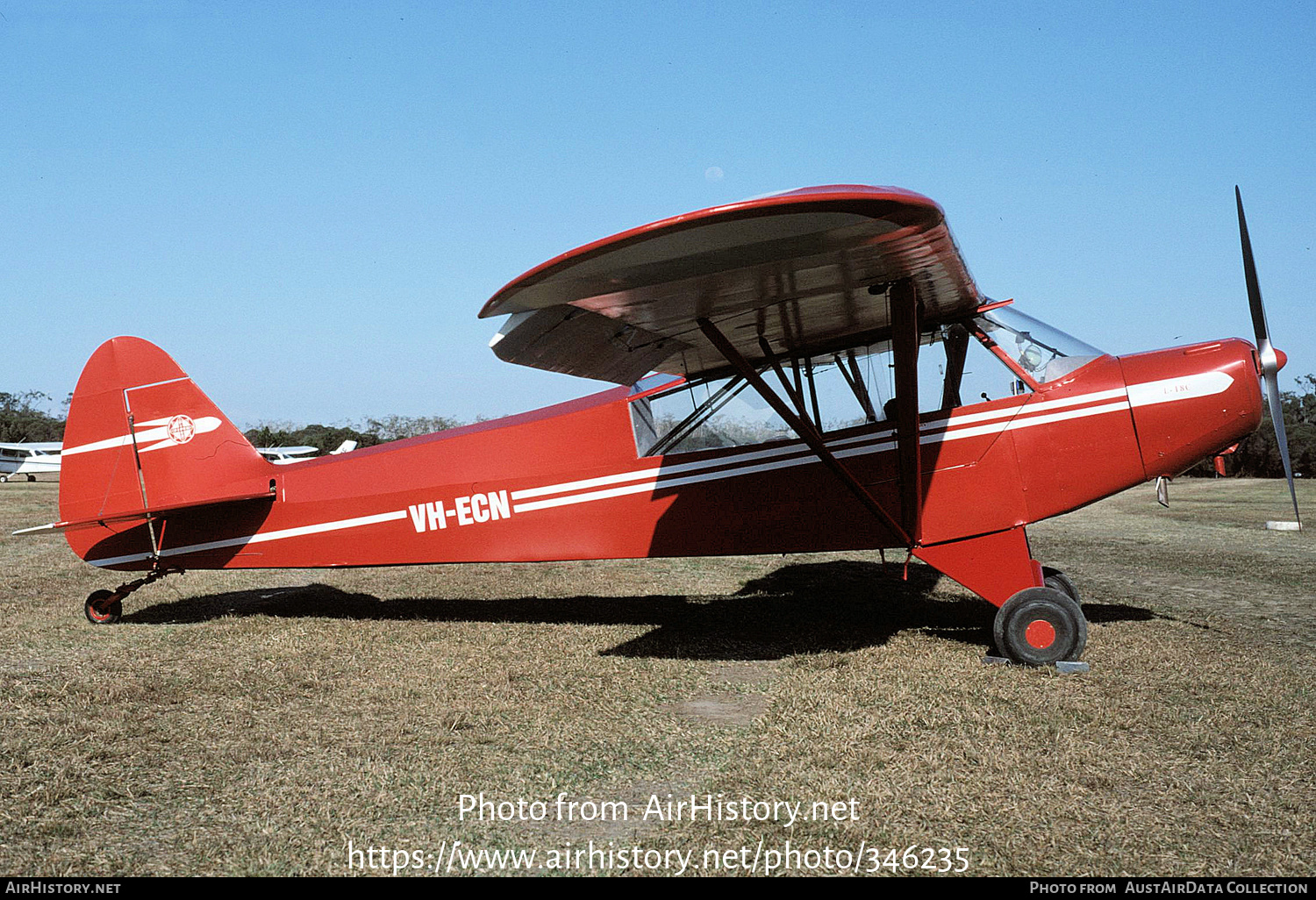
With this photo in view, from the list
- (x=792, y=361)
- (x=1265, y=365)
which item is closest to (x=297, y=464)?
(x=792, y=361)

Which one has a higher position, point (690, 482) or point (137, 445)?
point (137, 445)

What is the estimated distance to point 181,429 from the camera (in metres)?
7.26

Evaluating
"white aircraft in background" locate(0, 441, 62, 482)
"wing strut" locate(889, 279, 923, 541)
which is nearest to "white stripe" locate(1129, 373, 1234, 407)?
"wing strut" locate(889, 279, 923, 541)

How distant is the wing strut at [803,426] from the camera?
5.36 meters

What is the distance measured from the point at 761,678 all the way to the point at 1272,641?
3.74 metres

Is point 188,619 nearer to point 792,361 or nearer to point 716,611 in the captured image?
point 716,611

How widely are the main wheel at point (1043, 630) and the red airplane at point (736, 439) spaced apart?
15 millimetres

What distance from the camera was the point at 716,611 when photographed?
751 centimetres

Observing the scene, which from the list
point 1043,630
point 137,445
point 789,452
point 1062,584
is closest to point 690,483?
point 789,452

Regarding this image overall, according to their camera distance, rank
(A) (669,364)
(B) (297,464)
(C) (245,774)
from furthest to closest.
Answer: (B) (297,464)
(A) (669,364)
(C) (245,774)

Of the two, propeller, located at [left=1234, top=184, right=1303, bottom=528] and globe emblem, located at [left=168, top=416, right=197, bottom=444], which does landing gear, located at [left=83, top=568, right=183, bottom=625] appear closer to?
globe emblem, located at [left=168, top=416, right=197, bottom=444]

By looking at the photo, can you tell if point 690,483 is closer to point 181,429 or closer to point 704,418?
point 704,418

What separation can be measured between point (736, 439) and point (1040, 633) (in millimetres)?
2477

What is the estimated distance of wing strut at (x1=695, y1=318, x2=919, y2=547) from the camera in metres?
5.36
